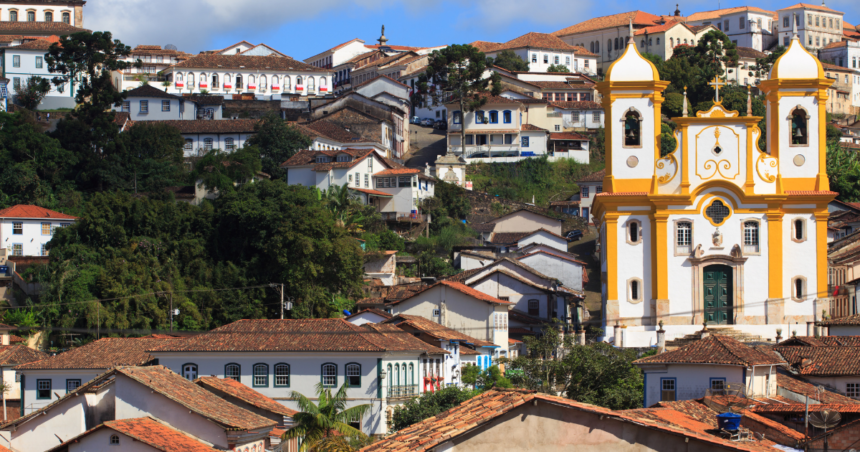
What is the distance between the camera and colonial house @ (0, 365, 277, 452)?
29484 mm

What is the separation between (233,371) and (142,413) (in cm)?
1018

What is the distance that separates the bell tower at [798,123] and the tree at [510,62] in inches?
2303

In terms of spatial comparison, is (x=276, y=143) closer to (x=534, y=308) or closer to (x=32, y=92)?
(x=32, y=92)

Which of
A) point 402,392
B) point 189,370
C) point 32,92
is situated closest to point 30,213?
point 32,92

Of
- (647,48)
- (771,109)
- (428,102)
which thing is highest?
(647,48)

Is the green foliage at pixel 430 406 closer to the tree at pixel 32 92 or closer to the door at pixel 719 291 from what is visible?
the door at pixel 719 291

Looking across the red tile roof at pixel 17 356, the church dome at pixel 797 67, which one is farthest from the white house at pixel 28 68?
the church dome at pixel 797 67

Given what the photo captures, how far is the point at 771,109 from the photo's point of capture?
5191 centimetres

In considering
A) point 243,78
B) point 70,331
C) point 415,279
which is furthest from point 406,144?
point 70,331

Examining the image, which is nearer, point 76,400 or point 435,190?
point 76,400

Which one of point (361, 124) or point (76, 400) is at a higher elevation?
point (361, 124)

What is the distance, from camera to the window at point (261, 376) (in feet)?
134

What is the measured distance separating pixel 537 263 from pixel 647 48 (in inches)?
2426

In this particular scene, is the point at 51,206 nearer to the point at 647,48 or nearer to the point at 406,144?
the point at 406,144
